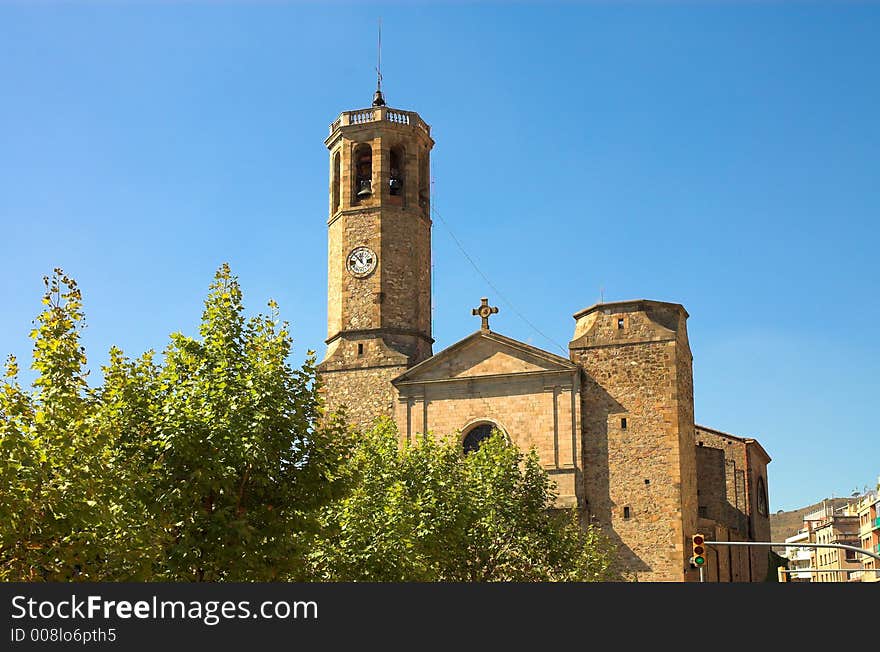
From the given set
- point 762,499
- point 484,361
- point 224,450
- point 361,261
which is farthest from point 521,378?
point 224,450

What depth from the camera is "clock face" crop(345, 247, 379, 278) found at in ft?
169

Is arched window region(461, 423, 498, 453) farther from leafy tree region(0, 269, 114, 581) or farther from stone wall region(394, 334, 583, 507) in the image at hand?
leafy tree region(0, 269, 114, 581)

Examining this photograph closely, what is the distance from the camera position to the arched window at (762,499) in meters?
59.3

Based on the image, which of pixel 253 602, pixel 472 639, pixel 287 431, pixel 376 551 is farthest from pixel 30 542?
pixel 376 551

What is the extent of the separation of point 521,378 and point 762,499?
710 inches

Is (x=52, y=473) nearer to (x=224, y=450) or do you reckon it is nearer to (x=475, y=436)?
(x=224, y=450)

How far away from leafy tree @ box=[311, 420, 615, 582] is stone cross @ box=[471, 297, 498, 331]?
25.2ft

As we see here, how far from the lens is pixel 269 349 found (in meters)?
23.0

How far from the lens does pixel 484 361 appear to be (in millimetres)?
49281

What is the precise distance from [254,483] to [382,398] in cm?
2891

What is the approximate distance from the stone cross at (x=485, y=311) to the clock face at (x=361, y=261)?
4.81 metres

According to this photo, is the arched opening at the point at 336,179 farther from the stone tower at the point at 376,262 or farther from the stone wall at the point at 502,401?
the stone wall at the point at 502,401

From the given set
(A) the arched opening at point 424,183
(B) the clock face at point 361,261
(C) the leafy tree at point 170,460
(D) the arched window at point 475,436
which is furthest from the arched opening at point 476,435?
(C) the leafy tree at point 170,460

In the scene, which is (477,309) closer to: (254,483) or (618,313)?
(618,313)
